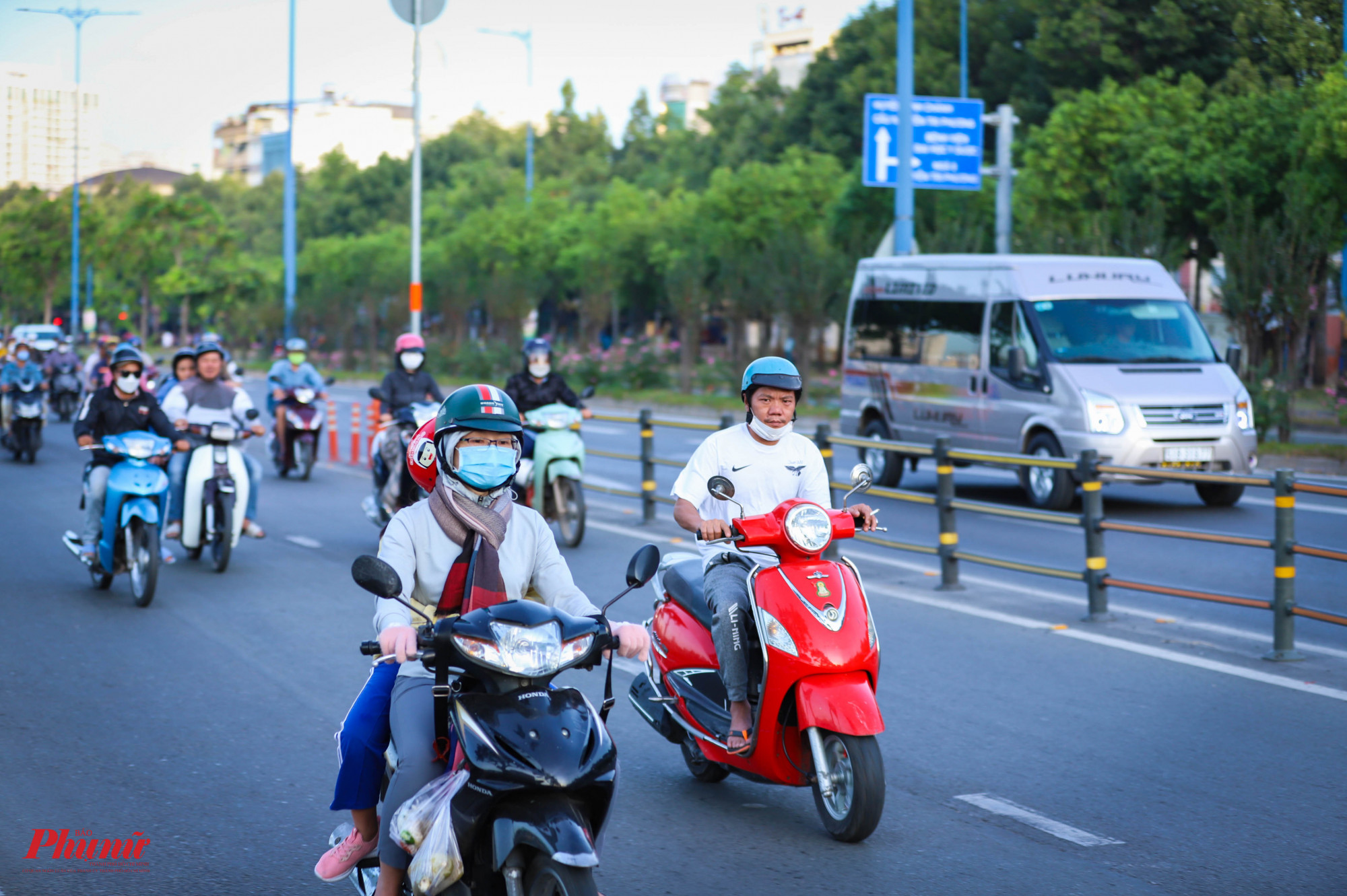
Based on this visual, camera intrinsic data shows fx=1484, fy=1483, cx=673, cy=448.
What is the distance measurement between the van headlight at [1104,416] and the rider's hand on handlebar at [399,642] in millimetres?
12125

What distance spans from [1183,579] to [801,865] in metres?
6.98

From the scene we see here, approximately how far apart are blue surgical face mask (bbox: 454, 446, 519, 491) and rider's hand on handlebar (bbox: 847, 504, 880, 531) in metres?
1.69

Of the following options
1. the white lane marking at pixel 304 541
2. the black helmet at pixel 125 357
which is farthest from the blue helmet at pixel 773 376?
the white lane marking at pixel 304 541

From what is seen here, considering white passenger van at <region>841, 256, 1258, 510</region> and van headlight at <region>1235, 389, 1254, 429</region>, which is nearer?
white passenger van at <region>841, 256, 1258, 510</region>

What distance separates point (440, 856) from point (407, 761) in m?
0.30

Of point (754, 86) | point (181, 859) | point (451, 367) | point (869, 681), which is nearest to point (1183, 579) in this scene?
point (869, 681)

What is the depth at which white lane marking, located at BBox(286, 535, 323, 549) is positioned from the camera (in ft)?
42.0

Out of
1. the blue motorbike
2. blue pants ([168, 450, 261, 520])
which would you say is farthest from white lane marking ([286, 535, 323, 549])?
the blue motorbike

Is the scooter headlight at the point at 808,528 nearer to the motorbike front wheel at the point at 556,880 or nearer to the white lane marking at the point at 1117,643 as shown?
the motorbike front wheel at the point at 556,880

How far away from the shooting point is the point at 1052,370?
15.4m

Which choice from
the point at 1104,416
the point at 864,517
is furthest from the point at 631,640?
the point at 1104,416

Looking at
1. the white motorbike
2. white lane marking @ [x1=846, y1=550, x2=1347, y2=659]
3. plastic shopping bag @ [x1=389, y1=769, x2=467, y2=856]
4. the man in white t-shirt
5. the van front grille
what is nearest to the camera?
plastic shopping bag @ [x1=389, y1=769, x2=467, y2=856]

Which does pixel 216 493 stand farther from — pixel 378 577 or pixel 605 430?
pixel 605 430

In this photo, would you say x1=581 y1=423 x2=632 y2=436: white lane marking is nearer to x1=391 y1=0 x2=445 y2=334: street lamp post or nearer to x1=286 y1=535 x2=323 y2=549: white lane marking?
x1=391 y1=0 x2=445 y2=334: street lamp post
